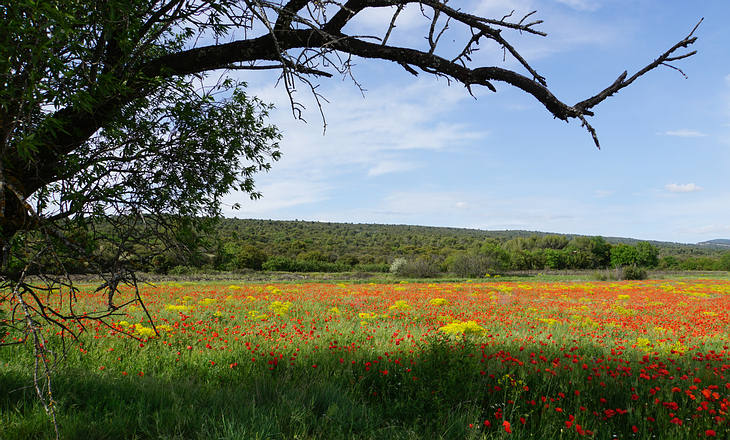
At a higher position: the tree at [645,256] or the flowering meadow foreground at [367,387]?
the flowering meadow foreground at [367,387]

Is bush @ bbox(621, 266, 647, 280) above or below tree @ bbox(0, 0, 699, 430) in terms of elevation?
below

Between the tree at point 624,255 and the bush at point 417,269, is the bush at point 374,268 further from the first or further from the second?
the tree at point 624,255

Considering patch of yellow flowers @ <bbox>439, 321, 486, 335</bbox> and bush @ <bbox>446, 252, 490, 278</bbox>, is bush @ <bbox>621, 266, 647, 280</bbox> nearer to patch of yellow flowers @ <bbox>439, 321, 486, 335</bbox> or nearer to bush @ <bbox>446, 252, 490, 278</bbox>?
bush @ <bbox>446, 252, 490, 278</bbox>

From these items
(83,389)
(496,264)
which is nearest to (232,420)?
(83,389)

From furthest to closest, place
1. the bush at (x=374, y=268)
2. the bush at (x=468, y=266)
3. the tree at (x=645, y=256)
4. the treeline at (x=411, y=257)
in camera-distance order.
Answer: the tree at (x=645, y=256)
the bush at (x=374, y=268)
the bush at (x=468, y=266)
the treeline at (x=411, y=257)

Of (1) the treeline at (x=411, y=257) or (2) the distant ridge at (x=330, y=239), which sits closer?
(1) the treeline at (x=411, y=257)

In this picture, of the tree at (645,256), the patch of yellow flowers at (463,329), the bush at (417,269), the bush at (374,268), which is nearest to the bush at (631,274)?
the bush at (417,269)

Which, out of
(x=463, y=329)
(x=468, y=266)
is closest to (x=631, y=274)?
(x=468, y=266)

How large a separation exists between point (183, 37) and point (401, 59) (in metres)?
3.80

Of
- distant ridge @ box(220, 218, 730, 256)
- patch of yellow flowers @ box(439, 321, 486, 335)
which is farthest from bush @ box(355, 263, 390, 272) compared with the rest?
patch of yellow flowers @ box(439, 321, 486, 335)

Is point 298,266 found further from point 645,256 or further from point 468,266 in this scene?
point 645,256

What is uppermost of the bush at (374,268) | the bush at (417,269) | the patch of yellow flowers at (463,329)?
the patch of yellow flowers at (463,329)

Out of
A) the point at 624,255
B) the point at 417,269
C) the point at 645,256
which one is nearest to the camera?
the point at 417,269

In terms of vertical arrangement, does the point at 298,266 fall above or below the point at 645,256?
below
